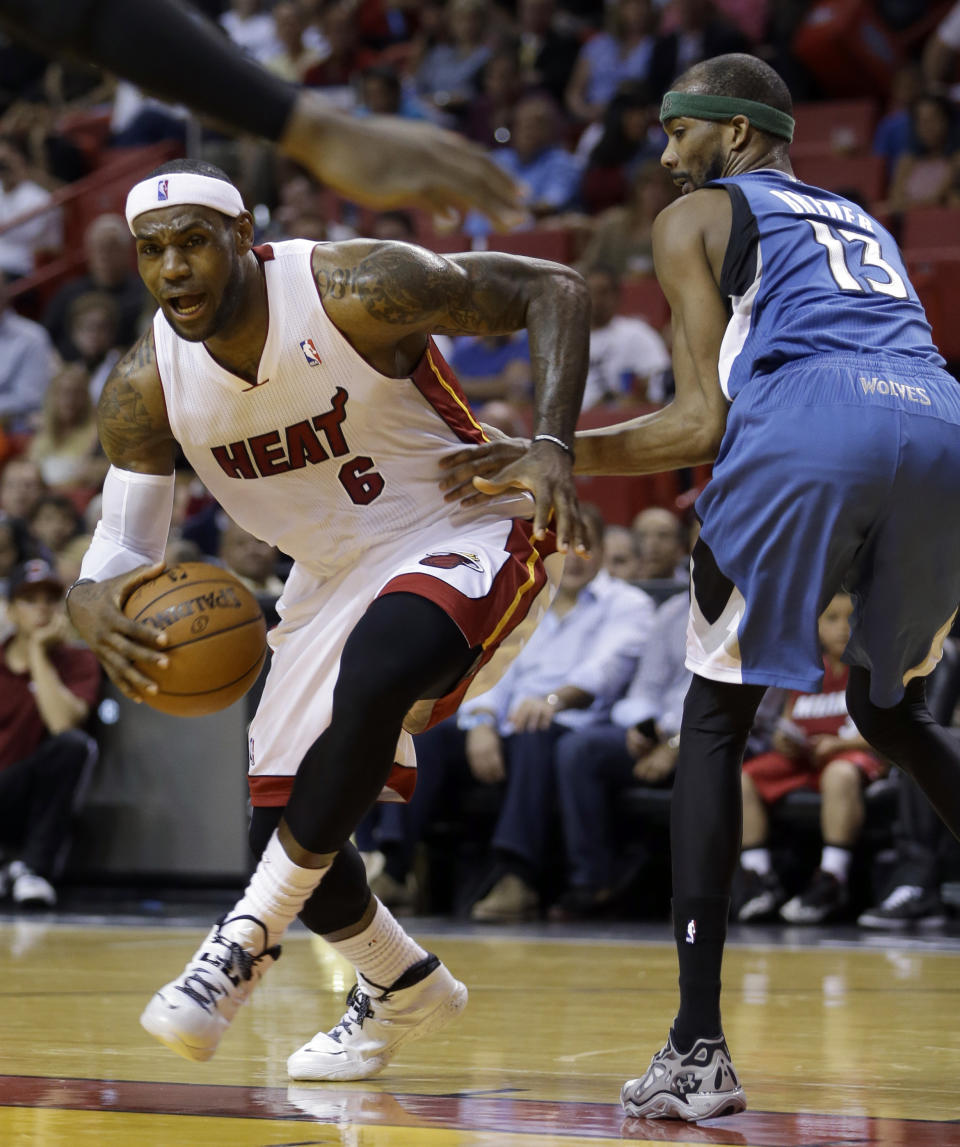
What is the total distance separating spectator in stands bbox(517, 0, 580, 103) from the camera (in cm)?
1319

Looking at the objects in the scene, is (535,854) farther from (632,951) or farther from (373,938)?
(373,938)

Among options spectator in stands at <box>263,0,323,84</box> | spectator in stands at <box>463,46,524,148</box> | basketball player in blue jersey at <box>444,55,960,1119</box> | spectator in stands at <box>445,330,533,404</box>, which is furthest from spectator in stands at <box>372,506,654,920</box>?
spectator in stands at <box>263,0,323,84</box>

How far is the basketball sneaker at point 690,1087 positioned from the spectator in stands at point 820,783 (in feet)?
13.3

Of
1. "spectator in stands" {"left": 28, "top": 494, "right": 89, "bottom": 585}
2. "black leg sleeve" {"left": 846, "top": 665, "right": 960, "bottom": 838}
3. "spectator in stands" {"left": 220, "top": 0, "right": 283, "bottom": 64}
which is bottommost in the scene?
"spectator in stands" {"left": 28, "top": 494, "right": 89, "bottom": 585}

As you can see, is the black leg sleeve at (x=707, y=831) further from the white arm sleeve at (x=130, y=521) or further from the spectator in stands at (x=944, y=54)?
the spectator in stands at (x=944, y=54)

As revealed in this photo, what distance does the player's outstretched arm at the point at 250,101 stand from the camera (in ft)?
6.79

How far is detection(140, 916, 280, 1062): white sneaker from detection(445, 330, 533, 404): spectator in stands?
6.96 metres

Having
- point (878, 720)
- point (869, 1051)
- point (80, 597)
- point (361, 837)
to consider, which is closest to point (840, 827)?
point (361, 837)

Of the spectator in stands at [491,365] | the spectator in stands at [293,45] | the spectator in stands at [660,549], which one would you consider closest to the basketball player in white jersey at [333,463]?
the spectator in stands at [660,549]

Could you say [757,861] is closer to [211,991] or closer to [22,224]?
[211,991]

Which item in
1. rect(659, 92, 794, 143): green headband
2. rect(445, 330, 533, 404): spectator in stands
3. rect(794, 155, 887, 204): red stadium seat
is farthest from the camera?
rect(794, 155, 887, 204): red stadium seat

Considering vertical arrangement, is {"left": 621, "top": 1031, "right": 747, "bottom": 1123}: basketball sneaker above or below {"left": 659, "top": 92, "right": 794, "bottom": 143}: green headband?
below

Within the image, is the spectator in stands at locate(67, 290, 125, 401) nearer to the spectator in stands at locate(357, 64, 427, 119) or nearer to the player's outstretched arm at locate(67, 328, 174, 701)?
the spectator in stands at locate(357, 64, 427, 119)

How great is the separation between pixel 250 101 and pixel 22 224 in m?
12.7
